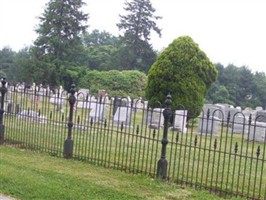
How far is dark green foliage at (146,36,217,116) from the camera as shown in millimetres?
18594

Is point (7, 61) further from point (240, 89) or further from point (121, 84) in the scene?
point (121, 84)

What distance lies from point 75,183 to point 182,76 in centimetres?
1258

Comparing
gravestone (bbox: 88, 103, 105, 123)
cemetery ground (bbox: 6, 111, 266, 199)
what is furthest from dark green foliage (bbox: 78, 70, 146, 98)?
cemetery ground (bbox: 6, 111, 266, 199)

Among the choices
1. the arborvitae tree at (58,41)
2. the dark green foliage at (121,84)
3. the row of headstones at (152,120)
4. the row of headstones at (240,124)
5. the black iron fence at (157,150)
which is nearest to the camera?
the black iron fence at (157,150)

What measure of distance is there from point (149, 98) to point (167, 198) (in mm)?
12768

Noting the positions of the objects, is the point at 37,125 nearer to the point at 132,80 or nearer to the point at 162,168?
the point at 162,168

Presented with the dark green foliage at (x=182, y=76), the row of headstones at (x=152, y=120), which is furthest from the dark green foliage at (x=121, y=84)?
the row of headstones at (x=152, y=120)

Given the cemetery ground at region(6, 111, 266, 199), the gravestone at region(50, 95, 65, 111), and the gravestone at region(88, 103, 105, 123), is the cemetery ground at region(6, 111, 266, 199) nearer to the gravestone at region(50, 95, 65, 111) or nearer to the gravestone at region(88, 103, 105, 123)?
the gravestone at region(88, 103, 105, 123)

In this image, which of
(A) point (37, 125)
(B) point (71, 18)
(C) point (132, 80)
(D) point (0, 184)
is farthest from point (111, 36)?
(D) point (0, 184)

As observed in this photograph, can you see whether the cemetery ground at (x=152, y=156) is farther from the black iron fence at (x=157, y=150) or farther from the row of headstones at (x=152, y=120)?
the row of headstones at (x=152, y=120)

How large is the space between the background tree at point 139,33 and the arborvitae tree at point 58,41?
10.7m

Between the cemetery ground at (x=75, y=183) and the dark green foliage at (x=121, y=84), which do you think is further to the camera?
→ the dark green foliage at (x=121, y=84)

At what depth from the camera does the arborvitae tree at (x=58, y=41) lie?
49281 millimetres

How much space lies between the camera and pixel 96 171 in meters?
8.16
